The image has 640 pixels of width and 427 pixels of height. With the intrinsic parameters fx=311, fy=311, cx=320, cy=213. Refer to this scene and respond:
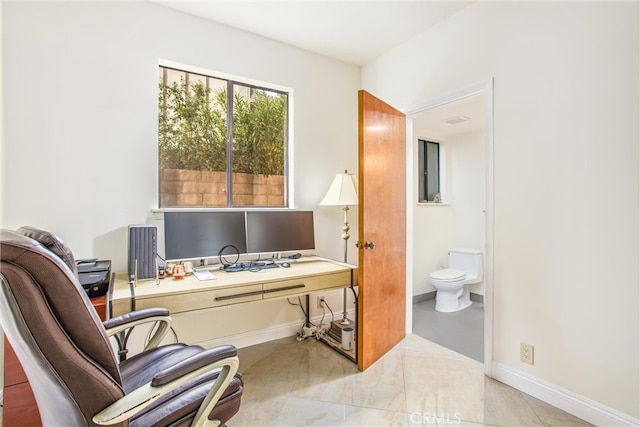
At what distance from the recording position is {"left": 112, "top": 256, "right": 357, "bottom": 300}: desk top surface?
176 cm

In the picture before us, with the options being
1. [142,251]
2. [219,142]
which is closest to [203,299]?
[142,251]

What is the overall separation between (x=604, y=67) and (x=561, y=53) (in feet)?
0.83

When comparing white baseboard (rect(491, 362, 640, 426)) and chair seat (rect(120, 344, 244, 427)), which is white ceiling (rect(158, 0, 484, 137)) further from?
chair seat (rect(120, 344, 244, 427))

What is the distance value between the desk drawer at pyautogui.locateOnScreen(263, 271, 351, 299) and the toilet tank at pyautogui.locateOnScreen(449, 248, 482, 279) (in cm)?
214

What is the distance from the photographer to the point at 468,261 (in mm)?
3854

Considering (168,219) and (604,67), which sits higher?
(604,67)

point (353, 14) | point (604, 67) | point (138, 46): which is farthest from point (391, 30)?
point (138, 46)

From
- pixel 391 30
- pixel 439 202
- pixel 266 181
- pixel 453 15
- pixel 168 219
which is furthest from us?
pixel 439 202

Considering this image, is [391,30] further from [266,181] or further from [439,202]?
[439,202]

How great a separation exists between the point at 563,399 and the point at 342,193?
2003mm

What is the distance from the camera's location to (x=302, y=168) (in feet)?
9.72

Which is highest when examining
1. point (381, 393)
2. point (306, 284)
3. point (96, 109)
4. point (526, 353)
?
point (96, 109)

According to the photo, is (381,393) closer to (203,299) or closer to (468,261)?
(203,299)

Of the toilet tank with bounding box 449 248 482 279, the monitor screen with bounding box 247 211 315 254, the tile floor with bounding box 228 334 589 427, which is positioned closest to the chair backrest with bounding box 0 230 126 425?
the tile floor with bounding box 228 334 589 427
